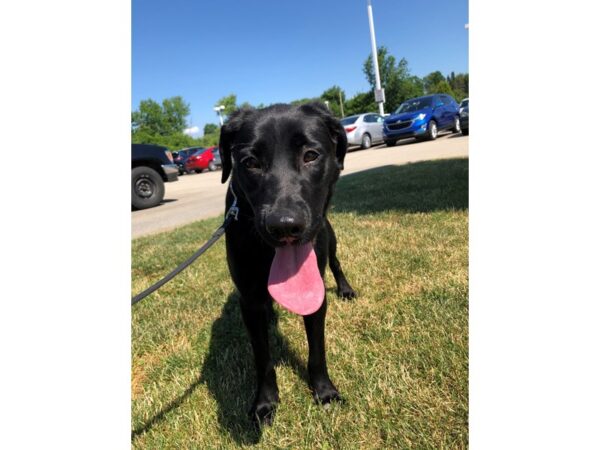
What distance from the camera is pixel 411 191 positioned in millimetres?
6988

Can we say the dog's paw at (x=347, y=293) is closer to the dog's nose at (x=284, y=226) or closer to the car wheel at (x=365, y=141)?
the dog's nose at (x=284, y=226)

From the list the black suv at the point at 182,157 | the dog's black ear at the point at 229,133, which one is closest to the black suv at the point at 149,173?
the dog's black ear at the point at 229,133

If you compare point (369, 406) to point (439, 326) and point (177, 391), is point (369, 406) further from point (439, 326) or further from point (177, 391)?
point (177, 391)

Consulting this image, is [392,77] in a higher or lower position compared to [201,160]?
higher

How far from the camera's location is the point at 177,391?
2352mm

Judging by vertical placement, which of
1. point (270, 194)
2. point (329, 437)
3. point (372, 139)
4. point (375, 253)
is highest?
point (372, 139)

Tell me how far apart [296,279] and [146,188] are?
32.2 ft

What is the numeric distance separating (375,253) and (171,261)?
268 centimetres

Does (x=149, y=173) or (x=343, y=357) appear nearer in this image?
(x=343, y=357)

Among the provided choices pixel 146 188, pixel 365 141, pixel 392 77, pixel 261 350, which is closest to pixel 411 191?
pixel 261 350

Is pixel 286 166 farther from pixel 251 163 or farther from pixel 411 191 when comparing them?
pixel 411 191

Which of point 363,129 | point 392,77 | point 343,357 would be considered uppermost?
point 392,77

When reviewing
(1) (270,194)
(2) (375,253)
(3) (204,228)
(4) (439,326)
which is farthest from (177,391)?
(3) (204,228)

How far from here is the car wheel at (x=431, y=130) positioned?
703 inches
